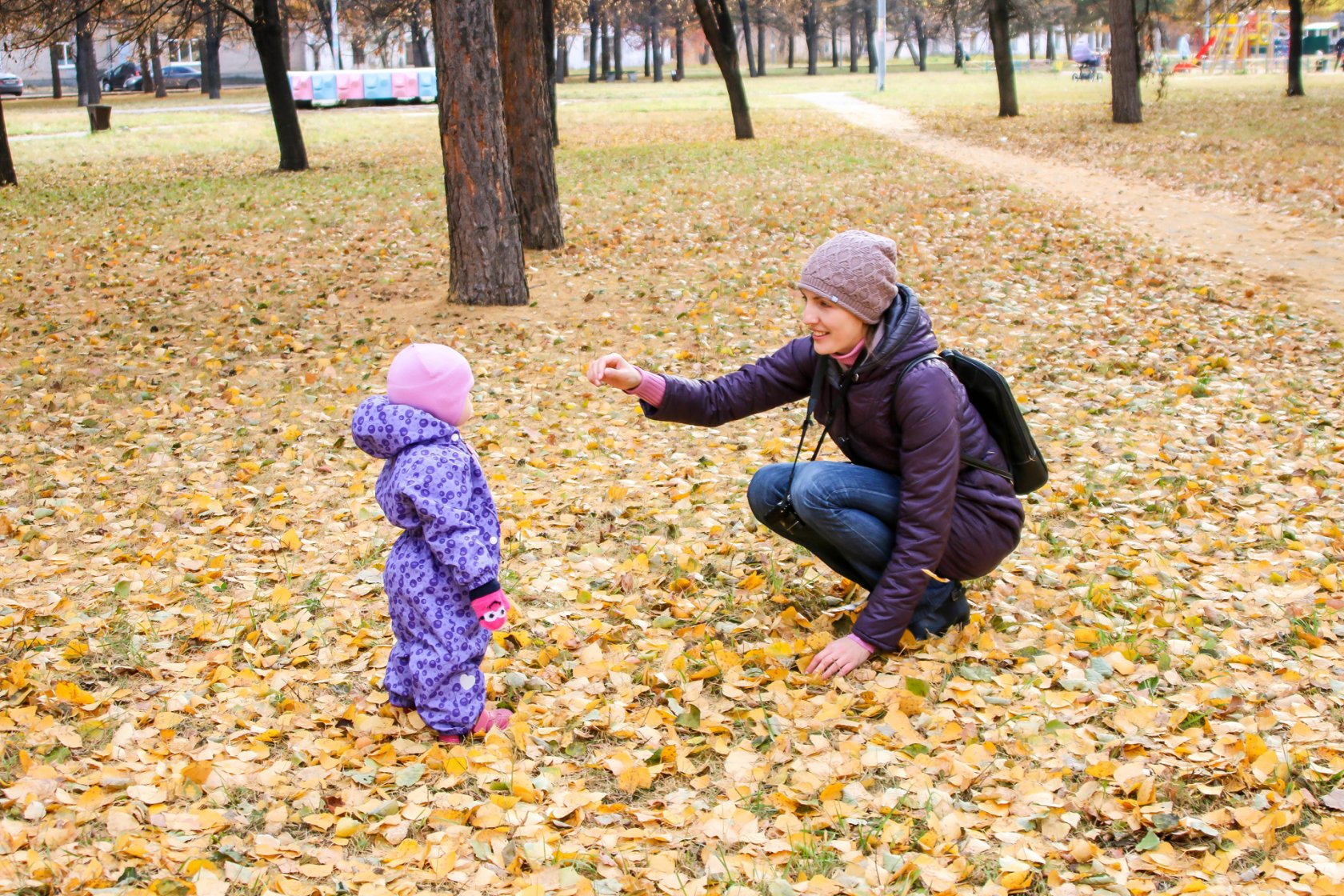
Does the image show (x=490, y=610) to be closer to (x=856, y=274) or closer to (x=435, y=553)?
(x=435, y=553)

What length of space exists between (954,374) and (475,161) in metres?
5.59

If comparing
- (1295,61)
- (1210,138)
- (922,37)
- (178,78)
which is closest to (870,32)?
(922,37)

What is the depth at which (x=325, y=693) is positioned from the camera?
3768mm

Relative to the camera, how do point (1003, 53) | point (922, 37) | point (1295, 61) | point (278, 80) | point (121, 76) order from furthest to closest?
point (922, 37) → point (121, 76) → point (1295, 61) → point (1003, 53) → point (278, 80)

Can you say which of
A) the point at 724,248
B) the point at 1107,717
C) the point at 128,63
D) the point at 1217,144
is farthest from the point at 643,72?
the point at 1107,717

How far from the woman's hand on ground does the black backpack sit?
0.69 m

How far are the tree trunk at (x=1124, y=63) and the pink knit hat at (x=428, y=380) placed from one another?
2068 centimetres

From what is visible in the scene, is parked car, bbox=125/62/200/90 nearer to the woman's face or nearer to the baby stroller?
the baby stroller

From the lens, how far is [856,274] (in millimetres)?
3523

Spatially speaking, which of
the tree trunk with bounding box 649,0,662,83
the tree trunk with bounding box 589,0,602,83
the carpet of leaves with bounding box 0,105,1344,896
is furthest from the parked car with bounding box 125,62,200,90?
the carpet of leaves with bounding box 0,105,1344,896

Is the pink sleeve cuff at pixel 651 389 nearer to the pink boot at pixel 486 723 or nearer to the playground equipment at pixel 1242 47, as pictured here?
the pink boot at pixel 486 723

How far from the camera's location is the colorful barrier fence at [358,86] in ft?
131

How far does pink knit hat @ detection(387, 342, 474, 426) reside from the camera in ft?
10.5

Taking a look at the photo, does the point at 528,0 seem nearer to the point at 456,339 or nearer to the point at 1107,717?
the point at 456,339
